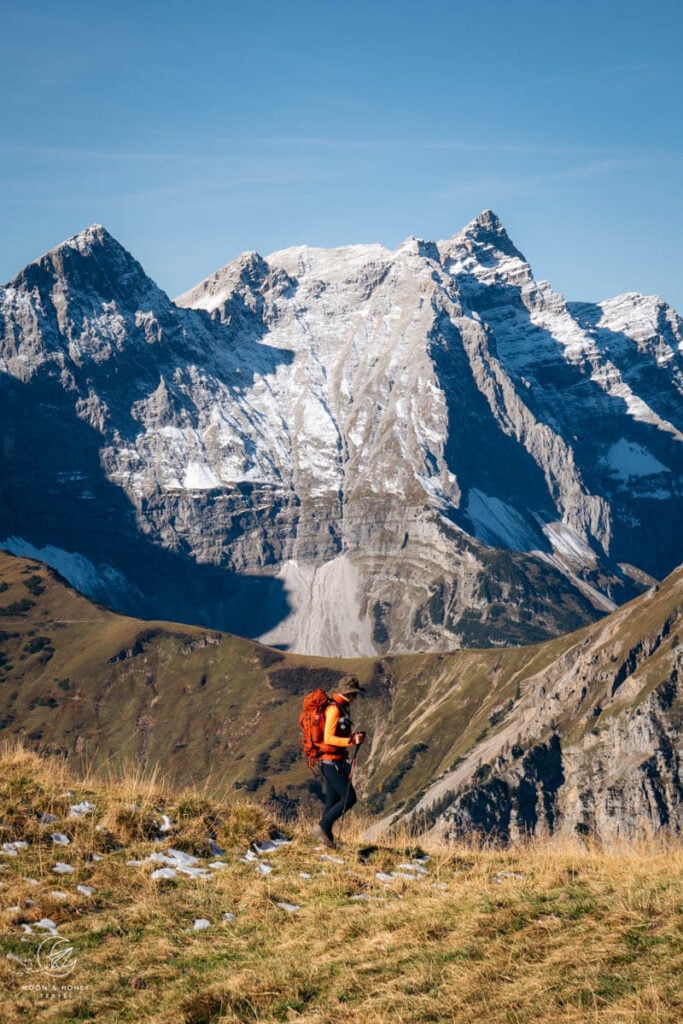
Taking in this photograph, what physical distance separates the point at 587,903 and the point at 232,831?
7.71 meters

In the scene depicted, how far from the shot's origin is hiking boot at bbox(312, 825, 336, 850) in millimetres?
22141

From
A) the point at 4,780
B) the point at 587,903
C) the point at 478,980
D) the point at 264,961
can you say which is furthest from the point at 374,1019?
the point at 4,780

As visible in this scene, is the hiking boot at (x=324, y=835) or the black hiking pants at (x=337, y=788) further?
the hiking boot at (x=324, y=835)

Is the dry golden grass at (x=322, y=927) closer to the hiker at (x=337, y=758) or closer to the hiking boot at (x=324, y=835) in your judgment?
the hiking boot at (x=324, y=835)

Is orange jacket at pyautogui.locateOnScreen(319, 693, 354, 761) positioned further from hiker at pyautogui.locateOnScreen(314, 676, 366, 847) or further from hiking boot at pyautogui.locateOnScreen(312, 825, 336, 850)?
hiking boot at pyautogui.locateOnScreen(312, 825, 336, 850)

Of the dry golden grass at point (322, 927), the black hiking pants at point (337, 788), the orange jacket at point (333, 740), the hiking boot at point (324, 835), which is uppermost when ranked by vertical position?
the orange jacket at point (333, 740)

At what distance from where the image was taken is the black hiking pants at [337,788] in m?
22.0

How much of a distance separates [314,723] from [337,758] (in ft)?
2.73

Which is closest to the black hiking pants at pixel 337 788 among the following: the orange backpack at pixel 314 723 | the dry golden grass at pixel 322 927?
the orange backpack at pixel 314 723

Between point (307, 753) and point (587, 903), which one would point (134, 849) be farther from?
point (587, 903)

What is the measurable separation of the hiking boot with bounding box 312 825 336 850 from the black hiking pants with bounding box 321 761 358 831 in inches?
2.4

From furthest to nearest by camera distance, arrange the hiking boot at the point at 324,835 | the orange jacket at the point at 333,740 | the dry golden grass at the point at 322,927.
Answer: the hiking boot at the point at 324,835
the orange jacket at the point at 333,740
the dry golden grass at the point at 322,927

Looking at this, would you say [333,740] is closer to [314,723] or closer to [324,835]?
[314,723]

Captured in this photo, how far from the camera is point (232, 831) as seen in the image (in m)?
21.8
